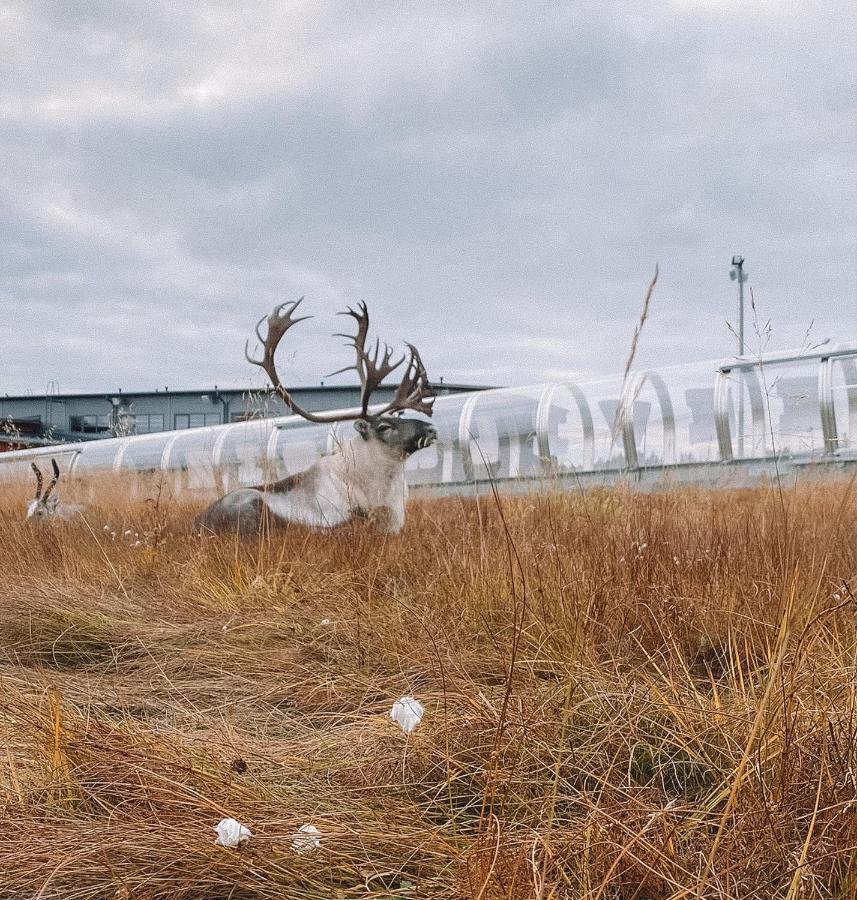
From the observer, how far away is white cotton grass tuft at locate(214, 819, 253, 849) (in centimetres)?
122

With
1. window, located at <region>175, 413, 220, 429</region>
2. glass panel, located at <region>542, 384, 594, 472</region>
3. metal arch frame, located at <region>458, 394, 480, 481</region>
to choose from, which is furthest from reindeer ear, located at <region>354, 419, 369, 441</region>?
window, located at <region>175, 413, 220, 429</region>

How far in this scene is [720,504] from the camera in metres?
4.97

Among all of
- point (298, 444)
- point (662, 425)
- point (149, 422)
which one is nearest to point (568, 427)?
point (662, 425)

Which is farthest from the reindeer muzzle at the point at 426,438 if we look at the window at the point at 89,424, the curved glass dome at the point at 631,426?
the window at the point at 89,424

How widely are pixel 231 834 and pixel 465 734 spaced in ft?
2.10

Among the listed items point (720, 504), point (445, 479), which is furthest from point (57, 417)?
point (720, 504)

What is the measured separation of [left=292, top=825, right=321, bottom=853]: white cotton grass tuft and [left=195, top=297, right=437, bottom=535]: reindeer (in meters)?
4.15

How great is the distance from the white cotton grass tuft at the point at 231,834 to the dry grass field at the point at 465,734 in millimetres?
41

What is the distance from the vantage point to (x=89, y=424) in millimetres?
37250

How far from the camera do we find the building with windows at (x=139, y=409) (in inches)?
1282

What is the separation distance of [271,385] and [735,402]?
622cm

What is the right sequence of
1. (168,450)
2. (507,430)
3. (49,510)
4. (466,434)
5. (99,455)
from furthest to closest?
(99,455) < (168,450) < (507,430) < (466,434) < (49,510)

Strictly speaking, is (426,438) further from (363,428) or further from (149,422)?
(149,422)

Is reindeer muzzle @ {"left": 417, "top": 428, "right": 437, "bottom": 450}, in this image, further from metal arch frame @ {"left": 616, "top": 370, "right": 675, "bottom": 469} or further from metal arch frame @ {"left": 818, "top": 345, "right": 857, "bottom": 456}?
metal arch frame @ {"left": 818, "top": 345, "right": 857, "bottom": 456}
